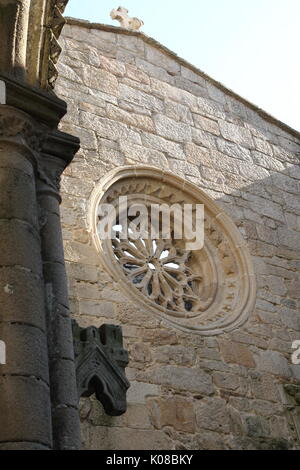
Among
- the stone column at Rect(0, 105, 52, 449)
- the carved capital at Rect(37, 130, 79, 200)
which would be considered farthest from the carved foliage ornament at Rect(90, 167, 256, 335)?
the stone column at Rect(0, 105, 52, 449)

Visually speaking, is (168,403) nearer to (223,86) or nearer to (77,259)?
(77,259)

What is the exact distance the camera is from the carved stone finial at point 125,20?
876 cm

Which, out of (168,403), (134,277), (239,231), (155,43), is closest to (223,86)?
(155,43)

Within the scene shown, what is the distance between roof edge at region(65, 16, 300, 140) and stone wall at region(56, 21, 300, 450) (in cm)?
2

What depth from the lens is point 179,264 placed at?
273 inches

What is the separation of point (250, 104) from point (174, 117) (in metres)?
1.44

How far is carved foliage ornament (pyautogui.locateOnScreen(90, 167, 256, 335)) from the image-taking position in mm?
6258

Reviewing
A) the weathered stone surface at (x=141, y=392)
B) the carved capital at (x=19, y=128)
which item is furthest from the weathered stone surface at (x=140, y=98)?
the carved capital at (x=19, y=128)

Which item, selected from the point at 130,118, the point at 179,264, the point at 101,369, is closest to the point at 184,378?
the point at 179,264

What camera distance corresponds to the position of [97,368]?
3244 mm

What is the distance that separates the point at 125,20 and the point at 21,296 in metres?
6.49

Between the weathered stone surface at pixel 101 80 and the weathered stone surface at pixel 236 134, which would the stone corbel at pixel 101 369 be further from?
the weathered stone surface at pixel 236 134

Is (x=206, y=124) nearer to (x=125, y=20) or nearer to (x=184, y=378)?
(x=125, y=20)

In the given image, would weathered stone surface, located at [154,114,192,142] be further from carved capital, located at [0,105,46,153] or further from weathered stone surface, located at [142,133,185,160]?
carved capital, located at [0,105,46,153]
